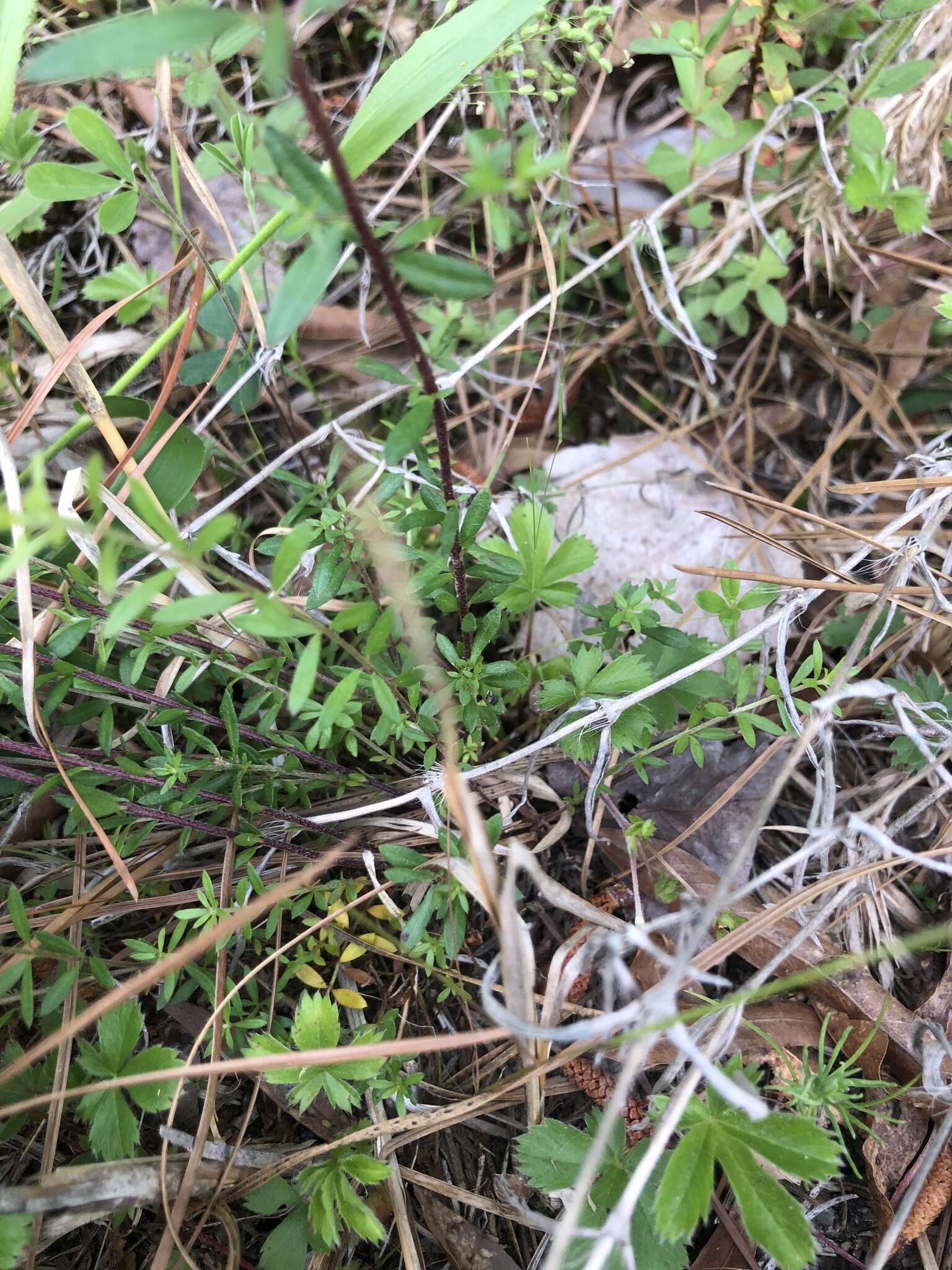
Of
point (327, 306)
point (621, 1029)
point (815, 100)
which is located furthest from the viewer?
point (327, 306)

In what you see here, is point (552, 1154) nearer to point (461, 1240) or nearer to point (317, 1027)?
point (461, 1240)

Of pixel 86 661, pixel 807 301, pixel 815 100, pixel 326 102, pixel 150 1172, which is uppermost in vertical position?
pixel 326 102

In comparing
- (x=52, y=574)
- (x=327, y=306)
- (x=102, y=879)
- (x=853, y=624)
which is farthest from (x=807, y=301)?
(x=102, y=879)

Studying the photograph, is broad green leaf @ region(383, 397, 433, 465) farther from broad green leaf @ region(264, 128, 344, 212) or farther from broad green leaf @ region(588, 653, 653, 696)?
broad green leaf @ region(588, 653, 653, 696)

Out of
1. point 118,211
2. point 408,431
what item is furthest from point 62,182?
point 408,431

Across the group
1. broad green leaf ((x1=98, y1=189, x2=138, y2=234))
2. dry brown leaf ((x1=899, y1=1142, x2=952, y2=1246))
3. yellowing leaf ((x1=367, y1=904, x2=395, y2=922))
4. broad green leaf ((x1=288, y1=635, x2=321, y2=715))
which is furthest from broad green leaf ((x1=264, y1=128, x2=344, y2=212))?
dry brown leaf ((x1=899, y1=1142, x2=952, y2=1246))

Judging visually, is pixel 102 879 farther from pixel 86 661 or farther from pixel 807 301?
pixel 807 301

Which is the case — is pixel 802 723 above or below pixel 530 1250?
above
